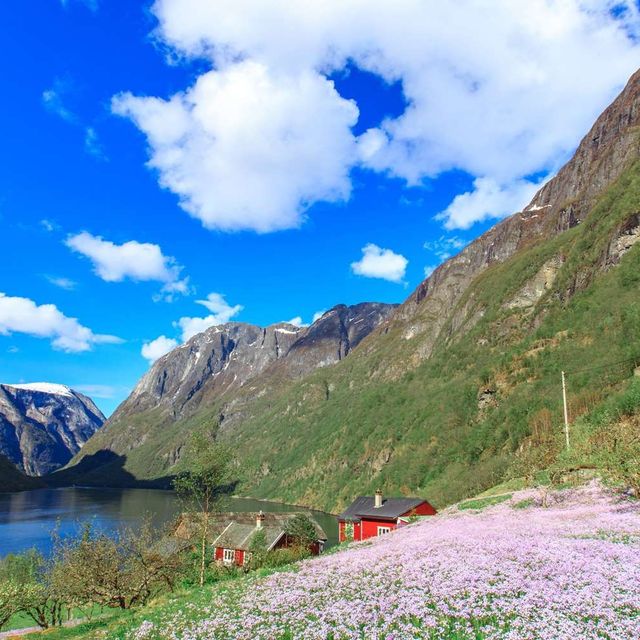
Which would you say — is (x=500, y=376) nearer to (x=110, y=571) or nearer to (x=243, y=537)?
(x=243, y=537)

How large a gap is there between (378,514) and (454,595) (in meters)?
58.4

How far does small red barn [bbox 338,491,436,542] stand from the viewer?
214ft

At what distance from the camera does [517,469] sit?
152 feet

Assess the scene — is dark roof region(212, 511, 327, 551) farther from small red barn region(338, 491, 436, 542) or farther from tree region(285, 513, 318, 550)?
small red barn region(338, 491, 436, 542)

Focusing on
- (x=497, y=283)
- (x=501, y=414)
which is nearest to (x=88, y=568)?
(x=501, y=414)

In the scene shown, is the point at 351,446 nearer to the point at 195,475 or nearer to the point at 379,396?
the point at 379,396

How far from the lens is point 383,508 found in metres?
69.8

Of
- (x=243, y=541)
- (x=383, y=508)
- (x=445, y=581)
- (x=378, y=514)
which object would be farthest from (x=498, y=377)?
(x=445, y=581)

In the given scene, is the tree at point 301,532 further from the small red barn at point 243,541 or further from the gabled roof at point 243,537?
the gabled roof at point 243,537

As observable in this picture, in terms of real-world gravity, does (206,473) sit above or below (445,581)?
above

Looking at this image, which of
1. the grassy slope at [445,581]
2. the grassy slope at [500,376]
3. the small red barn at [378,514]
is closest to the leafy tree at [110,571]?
the grassy slope at [445,581]

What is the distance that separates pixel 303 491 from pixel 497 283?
350ft

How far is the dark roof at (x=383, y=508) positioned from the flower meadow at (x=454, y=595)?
46.7 metres

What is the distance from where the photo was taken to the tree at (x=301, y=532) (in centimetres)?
6519
